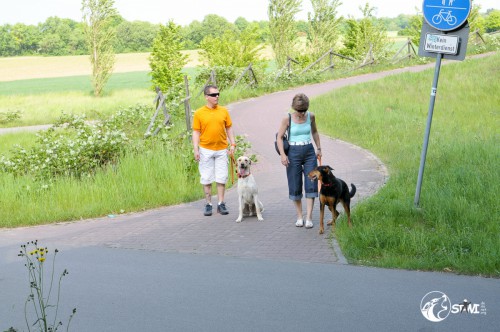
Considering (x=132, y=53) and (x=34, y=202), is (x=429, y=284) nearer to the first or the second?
(x=34, y=202)

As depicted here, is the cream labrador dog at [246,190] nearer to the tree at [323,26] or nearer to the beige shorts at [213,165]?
the beige shorts at [213,165]

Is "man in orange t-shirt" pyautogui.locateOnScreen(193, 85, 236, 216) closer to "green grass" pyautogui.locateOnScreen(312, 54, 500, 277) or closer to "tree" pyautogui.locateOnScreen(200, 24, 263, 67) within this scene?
"green grass" pyautogui.locateOnScreen(312, 54, 500, 277)

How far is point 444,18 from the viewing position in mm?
9719

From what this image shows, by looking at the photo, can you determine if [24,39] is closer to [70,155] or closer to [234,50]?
[234,50]

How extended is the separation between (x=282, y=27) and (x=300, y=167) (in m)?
36.4

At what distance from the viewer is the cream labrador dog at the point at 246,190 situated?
34.1 feet

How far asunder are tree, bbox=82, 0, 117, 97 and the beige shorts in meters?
44.3

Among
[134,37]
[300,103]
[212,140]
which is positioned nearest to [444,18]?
[300,103]

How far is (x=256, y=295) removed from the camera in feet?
22.8

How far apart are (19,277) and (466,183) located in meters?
6.92

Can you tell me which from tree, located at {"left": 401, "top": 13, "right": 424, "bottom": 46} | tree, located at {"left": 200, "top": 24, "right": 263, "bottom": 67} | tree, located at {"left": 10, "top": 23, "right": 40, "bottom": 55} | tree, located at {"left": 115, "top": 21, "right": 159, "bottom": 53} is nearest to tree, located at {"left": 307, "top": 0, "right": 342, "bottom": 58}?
tree, located at {"left": 200, "top": 24, "right": 263, "bottom": 67}

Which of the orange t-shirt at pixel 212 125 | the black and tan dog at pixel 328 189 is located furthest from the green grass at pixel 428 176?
the orange t-shirt at pixel 212 125

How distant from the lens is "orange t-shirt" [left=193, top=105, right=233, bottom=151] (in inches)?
432

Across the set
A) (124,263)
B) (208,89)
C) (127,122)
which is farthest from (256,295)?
(127,122)
